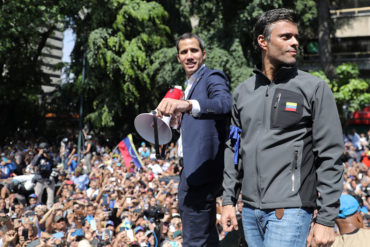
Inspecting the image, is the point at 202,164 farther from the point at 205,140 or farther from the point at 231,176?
the point at 231,176

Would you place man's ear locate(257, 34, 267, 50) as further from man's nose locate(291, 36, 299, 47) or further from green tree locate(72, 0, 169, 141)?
green tree locate(72, 0, 169, 141)

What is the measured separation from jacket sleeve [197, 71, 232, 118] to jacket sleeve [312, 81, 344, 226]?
51 cm

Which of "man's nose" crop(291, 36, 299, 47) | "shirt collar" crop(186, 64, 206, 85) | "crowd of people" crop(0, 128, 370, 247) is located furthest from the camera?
"crowd of people" crop(0, 128, 370, 247)

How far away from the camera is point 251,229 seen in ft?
6.62

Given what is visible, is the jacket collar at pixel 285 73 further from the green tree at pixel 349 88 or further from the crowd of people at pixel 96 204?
the green tree at pixel 349 88

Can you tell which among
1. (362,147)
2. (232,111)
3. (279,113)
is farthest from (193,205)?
(362,147)

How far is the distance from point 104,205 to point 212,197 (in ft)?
26.9

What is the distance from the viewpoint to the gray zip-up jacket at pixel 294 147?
5.90 ft

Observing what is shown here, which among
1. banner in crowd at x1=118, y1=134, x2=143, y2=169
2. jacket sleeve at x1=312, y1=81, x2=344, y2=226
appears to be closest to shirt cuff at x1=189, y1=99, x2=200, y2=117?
jacket sleeve at x1=312, y1=81, x2=344, y2=226

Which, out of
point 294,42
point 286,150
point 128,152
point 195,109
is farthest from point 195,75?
point 128,152

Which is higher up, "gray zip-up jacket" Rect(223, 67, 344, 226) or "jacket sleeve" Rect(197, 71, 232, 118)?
"jacket sleeve" Rect(197, 71, 232, 118)

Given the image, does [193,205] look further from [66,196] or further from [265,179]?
[66,196]

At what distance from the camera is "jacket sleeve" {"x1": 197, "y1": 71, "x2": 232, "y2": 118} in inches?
85.4

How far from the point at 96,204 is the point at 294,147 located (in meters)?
8.51
